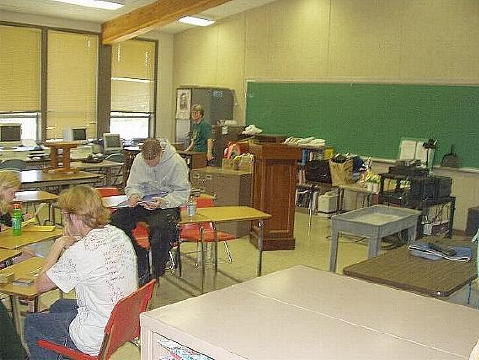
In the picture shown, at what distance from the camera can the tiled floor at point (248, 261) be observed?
5.12 metres

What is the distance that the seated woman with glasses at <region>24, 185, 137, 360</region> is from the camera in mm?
2713

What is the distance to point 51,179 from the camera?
6770mm

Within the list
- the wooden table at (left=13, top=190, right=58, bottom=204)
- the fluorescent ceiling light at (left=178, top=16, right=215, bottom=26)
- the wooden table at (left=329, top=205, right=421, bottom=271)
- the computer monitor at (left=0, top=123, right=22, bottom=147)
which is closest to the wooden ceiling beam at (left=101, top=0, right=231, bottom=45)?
the fluorescent ceiling light at (left=178, top=16, right=215, bottom=26)

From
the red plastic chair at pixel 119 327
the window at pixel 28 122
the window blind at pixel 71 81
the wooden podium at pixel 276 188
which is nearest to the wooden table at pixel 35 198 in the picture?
the wooden podium at pixel 276 188

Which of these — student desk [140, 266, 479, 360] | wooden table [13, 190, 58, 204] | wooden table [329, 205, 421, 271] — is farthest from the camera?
wooden table [13, 190, 58, 204]

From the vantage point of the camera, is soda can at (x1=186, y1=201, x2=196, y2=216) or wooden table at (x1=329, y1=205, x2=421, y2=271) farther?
soda can at (x1=186, y1=201, x2=196, y2=216)

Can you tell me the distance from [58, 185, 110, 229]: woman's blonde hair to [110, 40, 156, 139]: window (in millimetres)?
8357

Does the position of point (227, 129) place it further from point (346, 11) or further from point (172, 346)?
point (172, 346)

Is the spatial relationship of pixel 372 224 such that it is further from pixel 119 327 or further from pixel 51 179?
pixel 51 179

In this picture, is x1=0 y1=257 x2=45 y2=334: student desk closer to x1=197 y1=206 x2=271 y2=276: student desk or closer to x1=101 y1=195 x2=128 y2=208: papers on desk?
x1=101 y1=195 x2=128 y2=208: papers on desk

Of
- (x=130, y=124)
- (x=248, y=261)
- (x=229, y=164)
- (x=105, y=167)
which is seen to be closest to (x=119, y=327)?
(x=248, y=261)

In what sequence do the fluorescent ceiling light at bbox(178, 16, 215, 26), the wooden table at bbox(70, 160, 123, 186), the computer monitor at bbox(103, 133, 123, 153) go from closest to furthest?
the wooden table at bbox(70, 160, 123, 186) → the computer monitor at bbox(103, 133, 123, 153) → the fluorescent ceiling light at bbox(178, 16, 215, 26)

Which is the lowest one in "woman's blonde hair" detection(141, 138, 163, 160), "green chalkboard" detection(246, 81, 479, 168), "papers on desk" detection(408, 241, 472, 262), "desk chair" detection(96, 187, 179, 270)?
"desk chair" detection(96, 187, 179, 270)

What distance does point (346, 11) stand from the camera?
9234 mm
